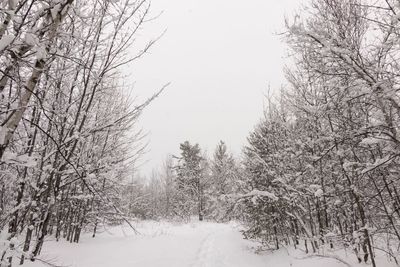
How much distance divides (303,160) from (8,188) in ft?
25.2

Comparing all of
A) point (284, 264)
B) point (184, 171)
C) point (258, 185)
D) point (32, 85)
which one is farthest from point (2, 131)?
point (184, 171)

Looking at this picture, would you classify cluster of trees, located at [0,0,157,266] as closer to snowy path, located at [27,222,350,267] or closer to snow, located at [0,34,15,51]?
snow, located at [0,34,15,51]

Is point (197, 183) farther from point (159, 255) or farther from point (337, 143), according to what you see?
point (337, 143)

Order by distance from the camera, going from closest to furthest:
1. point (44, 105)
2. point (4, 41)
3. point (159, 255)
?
point (4, 41) → point (44, 105) → point (159, 255)

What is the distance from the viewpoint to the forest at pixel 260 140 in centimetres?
271

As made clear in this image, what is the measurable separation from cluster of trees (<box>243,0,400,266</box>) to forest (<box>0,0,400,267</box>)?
43mm

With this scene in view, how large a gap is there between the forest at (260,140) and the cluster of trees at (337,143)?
0.04 metres

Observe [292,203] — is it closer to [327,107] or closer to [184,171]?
[327,107]

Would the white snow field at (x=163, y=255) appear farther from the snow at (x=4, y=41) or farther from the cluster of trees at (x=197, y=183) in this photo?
the cluster of trees at (x=197, y=183)

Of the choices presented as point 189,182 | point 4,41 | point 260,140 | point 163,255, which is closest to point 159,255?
point 163,255

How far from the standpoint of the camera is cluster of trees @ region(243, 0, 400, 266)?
4.66 meters

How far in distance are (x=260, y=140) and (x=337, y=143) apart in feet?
26.5

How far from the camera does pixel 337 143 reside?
4547 mm

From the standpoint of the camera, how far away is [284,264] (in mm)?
9992
